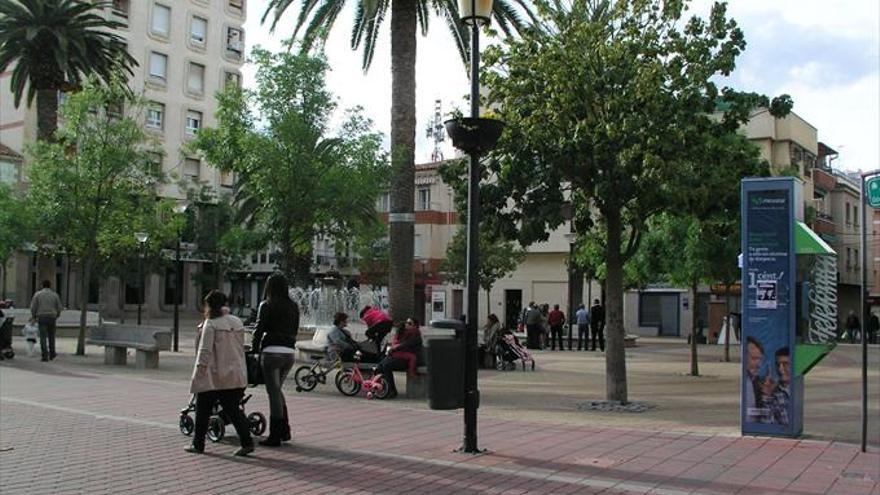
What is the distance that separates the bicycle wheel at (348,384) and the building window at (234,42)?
54.3 metres

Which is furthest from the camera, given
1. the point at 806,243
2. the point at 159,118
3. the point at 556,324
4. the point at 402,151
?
the point at 159,118

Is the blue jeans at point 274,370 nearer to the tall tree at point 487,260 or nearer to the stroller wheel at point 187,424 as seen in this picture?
the stroller wheel at point 187,424

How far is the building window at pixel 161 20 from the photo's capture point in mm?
58281

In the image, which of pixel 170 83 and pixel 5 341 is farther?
pixel 170 83

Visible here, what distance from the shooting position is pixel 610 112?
467 inches

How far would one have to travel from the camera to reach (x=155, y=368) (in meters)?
18.0

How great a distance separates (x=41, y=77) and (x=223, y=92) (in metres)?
14.4

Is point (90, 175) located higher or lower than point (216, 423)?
higher

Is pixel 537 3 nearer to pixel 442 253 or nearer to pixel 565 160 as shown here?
pixel 565 160

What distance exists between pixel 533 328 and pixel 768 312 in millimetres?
19159

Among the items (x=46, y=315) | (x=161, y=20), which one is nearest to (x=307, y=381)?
(x=46, y=315)

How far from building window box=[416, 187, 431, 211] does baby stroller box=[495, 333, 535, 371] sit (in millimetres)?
39150

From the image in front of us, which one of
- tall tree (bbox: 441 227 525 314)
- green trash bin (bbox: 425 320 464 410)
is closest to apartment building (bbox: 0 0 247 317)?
tall tree (bbox: 441 227 525 314)

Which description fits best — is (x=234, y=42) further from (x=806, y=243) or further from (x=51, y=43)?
(x=806, y=243)
